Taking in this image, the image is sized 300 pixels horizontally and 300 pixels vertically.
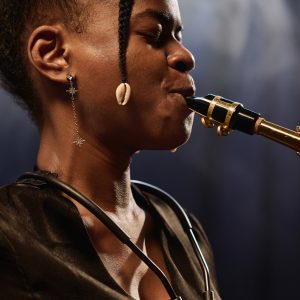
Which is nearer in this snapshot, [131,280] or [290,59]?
[131,280]

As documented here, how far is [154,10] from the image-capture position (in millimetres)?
1147

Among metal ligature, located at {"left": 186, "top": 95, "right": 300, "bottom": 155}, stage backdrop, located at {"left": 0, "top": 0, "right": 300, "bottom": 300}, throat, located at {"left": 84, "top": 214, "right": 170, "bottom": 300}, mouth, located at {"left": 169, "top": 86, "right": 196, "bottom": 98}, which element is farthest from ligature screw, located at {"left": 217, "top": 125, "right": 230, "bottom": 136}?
stage backdrop, located at {"left": 0, "top": 0, "right": 300, "bottom": 300}

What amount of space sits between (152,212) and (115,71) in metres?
0.44

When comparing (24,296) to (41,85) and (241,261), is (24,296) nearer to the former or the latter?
(41,85)

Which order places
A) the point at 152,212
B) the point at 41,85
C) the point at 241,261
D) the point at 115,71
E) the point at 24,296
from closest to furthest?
the point at 24,296 → the point at 115,71 → the point at 41,85 → the point at 152,212 → the point at 241,261

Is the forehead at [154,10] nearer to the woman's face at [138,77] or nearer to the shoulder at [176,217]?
the woman's face at [138,77]

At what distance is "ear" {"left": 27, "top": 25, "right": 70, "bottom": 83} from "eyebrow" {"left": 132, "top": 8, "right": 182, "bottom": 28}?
17cm

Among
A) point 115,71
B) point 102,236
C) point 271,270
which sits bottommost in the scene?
point 271,270

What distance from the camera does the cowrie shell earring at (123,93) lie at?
3.61 feet

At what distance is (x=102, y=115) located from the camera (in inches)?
45.2

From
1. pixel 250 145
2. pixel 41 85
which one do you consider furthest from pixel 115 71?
pixel 250 145

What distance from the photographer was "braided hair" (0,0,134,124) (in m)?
1.13

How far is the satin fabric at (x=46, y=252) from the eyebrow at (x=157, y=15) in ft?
1.38

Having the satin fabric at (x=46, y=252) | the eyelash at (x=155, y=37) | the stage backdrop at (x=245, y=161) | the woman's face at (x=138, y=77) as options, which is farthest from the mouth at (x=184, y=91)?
the stage backdrop at (x=245, y=161)
